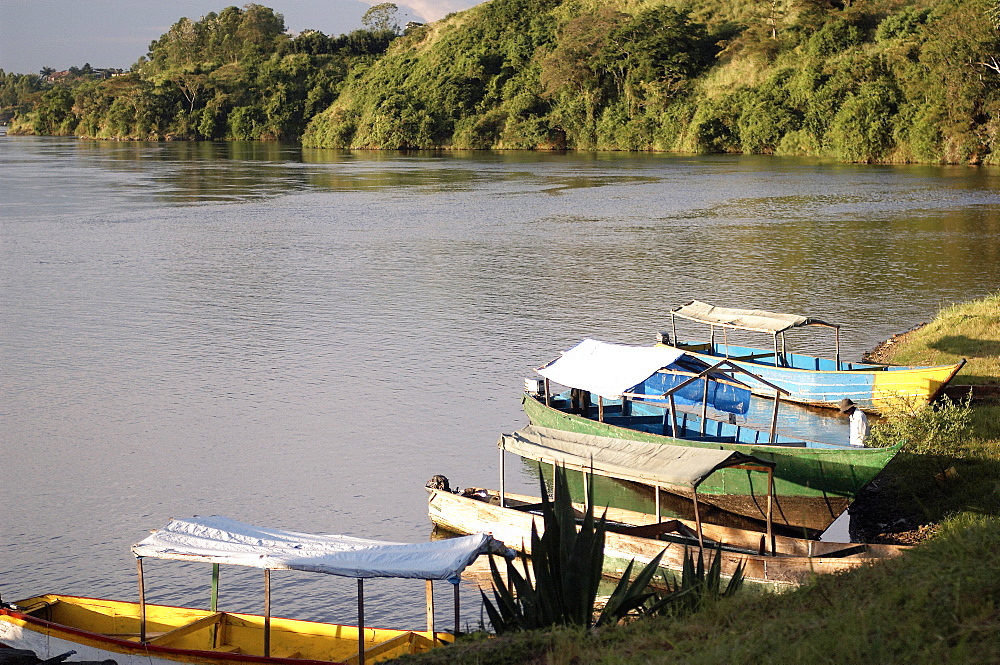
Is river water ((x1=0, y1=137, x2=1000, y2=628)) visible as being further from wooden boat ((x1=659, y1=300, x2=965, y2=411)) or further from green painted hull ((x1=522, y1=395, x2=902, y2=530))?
green painted hull ((x1=522, y1=395, x2=902, y2=530))

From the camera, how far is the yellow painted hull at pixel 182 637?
10.0 meters

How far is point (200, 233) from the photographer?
46.1m

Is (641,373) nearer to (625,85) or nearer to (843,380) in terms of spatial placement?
(843,380)

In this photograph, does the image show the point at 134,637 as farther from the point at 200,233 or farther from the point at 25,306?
the point at 200,233

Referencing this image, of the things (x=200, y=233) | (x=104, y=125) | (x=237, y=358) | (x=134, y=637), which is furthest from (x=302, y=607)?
(x=104, y=125)

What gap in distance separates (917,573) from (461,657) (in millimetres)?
3169

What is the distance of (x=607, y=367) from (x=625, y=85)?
84656 millimetres

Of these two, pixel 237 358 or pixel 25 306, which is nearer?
pixel 237 358

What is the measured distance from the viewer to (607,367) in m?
17.4

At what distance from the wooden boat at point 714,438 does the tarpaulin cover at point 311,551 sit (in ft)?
16.2

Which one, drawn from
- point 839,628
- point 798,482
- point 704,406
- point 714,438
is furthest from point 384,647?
point 704,406

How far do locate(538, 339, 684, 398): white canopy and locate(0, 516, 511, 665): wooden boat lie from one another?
6.18m

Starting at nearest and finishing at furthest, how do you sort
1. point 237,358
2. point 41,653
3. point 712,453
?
point 41,653 → point 712,453 → point 237,358

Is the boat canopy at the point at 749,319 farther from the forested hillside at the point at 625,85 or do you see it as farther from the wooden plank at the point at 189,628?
the forested hillside at the point at 625,85
